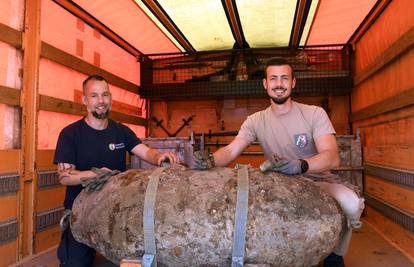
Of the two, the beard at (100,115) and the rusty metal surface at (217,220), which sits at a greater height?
the beard at (100,115)

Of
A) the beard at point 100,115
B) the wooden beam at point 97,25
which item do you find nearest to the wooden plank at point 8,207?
the beard at point 100,115

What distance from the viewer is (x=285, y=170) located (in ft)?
5.54

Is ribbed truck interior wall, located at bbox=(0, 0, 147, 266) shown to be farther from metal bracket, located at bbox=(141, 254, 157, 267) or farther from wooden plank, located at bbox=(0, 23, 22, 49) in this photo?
metal bracket, located at bbox=(141, 254, 157, 267)

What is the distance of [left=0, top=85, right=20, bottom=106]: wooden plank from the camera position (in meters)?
2.40

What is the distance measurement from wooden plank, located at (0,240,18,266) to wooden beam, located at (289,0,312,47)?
3.12 m

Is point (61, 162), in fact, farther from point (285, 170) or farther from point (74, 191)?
point (285, 170)

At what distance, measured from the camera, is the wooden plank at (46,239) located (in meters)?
2.68

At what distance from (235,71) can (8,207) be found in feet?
10.7

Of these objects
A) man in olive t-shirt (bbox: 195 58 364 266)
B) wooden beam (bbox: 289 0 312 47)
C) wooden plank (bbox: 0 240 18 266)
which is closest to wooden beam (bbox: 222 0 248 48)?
wooden beam (bbox: 289 0 312 47)

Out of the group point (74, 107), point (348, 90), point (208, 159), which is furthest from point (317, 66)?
point (208, 159)

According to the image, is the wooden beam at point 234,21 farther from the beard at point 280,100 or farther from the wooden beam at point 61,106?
the wooden beam at point 61,106

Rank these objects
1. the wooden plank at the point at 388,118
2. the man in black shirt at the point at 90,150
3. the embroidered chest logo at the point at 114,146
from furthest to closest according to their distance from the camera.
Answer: the wooden plank at the point at 388,118
the embroidered chest logo at the point at 114,146
the man in black shirt at the point at 90,150

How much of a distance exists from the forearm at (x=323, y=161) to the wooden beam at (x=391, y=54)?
4.24 ft

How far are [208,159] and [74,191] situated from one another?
1095mm
